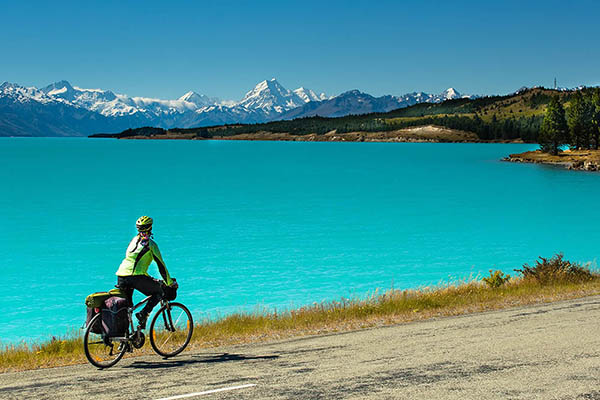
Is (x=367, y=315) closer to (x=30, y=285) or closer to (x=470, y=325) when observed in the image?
(x=470, y=325)

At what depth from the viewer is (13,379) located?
11945 millimetres

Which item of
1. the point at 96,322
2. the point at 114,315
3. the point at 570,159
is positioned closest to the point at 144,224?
the point at 114,315

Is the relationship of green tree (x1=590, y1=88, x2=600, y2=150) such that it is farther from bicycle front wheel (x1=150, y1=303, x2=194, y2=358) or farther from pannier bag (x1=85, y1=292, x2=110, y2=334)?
pannier bag (x1=85, y1=292, x2=110, y2=334)

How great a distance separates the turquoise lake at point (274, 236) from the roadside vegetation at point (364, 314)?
7.89 metres

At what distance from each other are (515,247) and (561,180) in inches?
2527

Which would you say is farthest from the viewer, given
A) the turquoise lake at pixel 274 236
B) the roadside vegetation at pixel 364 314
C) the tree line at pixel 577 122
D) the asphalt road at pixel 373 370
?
Answer: the tree line at pixel 577 122

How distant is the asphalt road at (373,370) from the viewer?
10.4m

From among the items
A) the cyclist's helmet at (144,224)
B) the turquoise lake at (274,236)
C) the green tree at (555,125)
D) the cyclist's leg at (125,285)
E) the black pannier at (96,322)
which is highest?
the green tree at (555,125)

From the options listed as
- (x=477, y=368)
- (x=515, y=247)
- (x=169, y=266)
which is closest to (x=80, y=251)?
(x=169, y=266)

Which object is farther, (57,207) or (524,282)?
(57,207)

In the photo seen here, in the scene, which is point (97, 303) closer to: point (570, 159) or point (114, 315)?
point (114, 315)

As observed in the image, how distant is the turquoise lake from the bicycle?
11344mm

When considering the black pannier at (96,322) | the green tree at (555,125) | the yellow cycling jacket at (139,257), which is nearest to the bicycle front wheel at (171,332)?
the black pannier at (96,322)

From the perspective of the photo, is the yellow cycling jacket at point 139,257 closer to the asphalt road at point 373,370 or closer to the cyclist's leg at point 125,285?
the cyclist's leg at point 125,285
